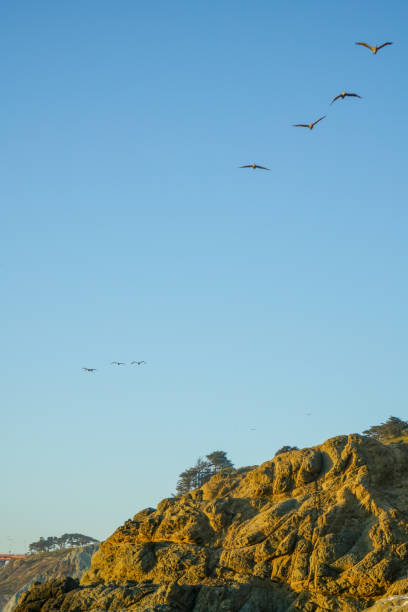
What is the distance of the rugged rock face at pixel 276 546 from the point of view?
28.3 metres

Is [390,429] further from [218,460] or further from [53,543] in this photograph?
[53,543]

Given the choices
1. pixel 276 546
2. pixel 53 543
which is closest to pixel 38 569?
pixel 53 543

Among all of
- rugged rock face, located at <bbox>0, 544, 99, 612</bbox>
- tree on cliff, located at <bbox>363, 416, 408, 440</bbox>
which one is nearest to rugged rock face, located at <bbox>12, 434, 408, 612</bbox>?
tree on cliff, located at <bbox>363, 416, 408, 440</bbox>

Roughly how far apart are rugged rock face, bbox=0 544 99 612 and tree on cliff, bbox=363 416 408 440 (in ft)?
176

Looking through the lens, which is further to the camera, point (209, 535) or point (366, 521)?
point (209, 535)

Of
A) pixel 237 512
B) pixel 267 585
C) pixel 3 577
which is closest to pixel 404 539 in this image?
pixel 267 585

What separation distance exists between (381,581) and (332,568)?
2.38 metres

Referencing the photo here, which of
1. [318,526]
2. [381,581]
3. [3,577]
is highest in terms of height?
[318,526]

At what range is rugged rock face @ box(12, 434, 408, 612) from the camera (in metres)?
28.3

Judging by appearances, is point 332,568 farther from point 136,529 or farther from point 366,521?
point 136,529

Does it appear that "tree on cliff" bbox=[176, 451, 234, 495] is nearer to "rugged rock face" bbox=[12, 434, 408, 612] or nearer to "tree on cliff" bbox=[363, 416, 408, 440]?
"tree on cliff" bbox=[363, 416, 408, 440]

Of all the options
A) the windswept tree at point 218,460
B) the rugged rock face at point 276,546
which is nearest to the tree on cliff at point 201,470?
the windswept tree at point 218,460

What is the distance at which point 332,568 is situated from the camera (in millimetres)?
28641

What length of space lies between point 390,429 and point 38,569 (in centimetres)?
7893
